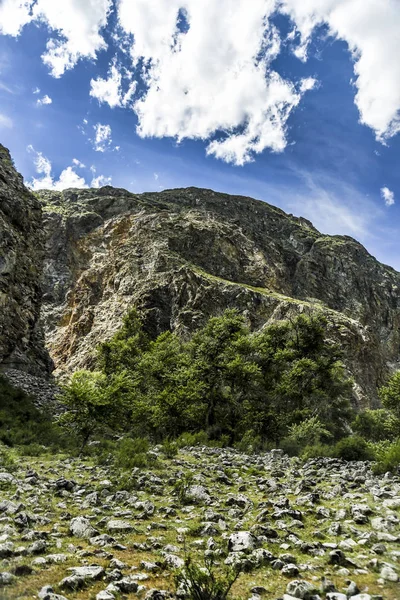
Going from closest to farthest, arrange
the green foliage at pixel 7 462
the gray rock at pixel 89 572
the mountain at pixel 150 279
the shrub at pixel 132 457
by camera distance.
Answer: the gray rock at pixel 89 572
the green foliage at pixel 7 462
the shrub at pixel 132 457
the mountain at pixel 150 279

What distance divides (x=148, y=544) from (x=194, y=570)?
2791 millimetres

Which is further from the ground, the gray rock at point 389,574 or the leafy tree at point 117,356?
the leafy tree at point 117,356

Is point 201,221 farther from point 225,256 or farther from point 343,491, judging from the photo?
point 343,491

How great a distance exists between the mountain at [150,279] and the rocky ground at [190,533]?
3154 centimetres

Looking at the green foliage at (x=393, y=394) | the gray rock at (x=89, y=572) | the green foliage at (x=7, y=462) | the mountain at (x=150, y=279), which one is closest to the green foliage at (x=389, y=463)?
the gray rock at (x=89, y=572)

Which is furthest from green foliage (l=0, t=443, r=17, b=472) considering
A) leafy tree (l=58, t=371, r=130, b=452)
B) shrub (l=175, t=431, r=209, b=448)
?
shrub (l=175, t=431, r=209, b=448)

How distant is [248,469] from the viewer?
1612cm

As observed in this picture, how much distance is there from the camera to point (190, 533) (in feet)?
27.0

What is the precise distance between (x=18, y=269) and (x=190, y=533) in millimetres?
39145

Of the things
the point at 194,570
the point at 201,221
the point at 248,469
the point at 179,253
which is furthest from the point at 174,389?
the point at 201,221

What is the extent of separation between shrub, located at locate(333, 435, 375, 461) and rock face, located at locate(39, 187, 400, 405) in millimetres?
56010

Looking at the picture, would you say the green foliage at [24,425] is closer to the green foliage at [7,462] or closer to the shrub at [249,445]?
the green foliage at [7,462]

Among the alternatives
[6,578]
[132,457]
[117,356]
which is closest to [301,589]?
[6,578]

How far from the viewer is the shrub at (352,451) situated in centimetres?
2300
